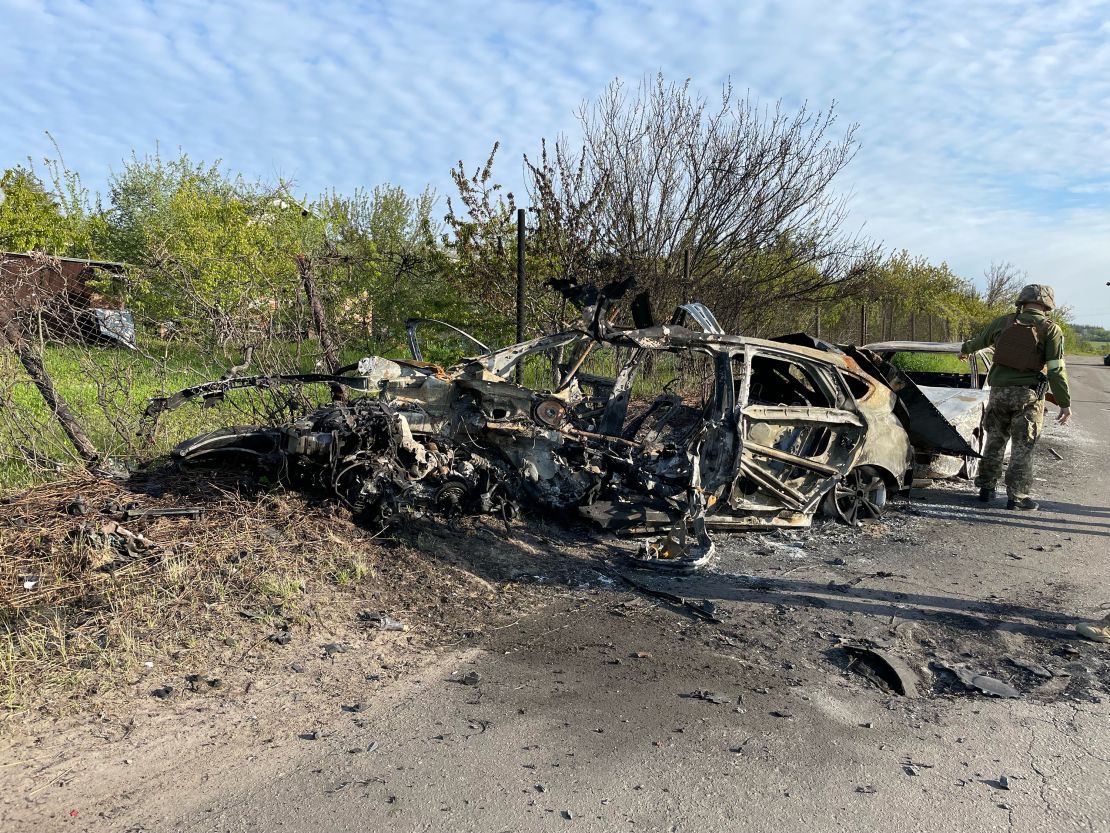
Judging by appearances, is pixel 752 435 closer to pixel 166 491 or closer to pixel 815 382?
pixel 815 382

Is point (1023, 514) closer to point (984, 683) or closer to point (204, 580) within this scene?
point (984, 683)

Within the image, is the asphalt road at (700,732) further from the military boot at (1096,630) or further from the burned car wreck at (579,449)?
the burned car wreck at (579,449)

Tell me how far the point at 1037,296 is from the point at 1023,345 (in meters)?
0.54

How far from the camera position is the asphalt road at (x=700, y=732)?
8.66 feet

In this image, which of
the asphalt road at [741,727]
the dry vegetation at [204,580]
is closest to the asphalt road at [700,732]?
the asphalt road at [741,727]

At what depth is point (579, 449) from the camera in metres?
Answer: 5.91

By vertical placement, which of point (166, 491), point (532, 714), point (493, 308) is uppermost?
point (493, 308)

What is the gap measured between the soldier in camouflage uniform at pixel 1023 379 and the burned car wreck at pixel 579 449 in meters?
1.43

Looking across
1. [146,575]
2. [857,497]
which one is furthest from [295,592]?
[857,497]

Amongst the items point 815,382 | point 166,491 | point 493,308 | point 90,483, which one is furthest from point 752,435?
point 493,308

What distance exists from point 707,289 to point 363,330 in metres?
6.32

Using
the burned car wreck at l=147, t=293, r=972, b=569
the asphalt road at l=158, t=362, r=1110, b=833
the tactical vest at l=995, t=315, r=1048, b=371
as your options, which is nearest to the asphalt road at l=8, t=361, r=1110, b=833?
the asphalt road at l=158, t=362, r=1110, b=833

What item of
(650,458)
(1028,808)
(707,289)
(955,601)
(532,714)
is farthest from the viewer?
(707,289)

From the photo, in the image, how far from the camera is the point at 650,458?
20.0 ft
